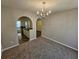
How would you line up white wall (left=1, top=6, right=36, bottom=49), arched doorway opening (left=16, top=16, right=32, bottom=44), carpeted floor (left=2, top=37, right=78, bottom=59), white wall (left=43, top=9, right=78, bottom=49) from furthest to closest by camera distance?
arched doorway opening (left=16, top=16, right=32, bottom=44) → white wall (left=43, top=9, right=78, bottom=49) → white wall (left=1, top=6, right=36, bottom=49) → carpeted floor (left=2, top=37, right=78, bottom=59)

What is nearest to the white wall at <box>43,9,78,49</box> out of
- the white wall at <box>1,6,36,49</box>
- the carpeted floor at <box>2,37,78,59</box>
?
the carpeted floor at <box>2,37,78,59</box>

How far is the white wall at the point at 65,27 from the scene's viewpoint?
524 cm

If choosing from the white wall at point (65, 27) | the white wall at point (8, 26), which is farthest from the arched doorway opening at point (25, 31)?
the white wall at point (65, 27)

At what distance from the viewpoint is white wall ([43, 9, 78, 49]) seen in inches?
206

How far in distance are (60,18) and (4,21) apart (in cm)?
394

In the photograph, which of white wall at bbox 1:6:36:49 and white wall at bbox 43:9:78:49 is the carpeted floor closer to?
white wall at bbox 1:6:36:49

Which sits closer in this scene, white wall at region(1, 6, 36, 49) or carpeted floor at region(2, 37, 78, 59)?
carpeted floor at region(2, 37, 78, 59)

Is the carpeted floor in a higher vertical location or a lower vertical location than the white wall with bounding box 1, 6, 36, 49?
lower

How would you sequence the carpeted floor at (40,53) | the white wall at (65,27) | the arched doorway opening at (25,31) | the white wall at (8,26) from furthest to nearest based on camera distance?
the arched doorway opening at (25,31) → the white wall at (65,27) → the white wall at (8,26) → the carpeted floor at (40,53)

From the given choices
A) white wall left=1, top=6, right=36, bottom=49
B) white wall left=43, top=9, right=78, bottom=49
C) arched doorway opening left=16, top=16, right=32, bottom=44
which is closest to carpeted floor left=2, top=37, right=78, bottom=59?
white wall left=1, top=6, right=36, bottom=49

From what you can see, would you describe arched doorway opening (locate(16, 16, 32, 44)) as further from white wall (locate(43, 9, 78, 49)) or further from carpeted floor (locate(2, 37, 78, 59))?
white wall (locate(43, 9, 78, 49))

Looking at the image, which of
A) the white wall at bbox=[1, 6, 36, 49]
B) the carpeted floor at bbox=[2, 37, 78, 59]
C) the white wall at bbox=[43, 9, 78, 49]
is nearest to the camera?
the carpeted floor at bbox=[2, 37, 78, 59]

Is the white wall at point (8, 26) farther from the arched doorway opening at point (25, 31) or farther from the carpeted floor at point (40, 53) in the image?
the arched doorway opening at point (25, 31)

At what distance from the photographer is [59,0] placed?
154 inches
